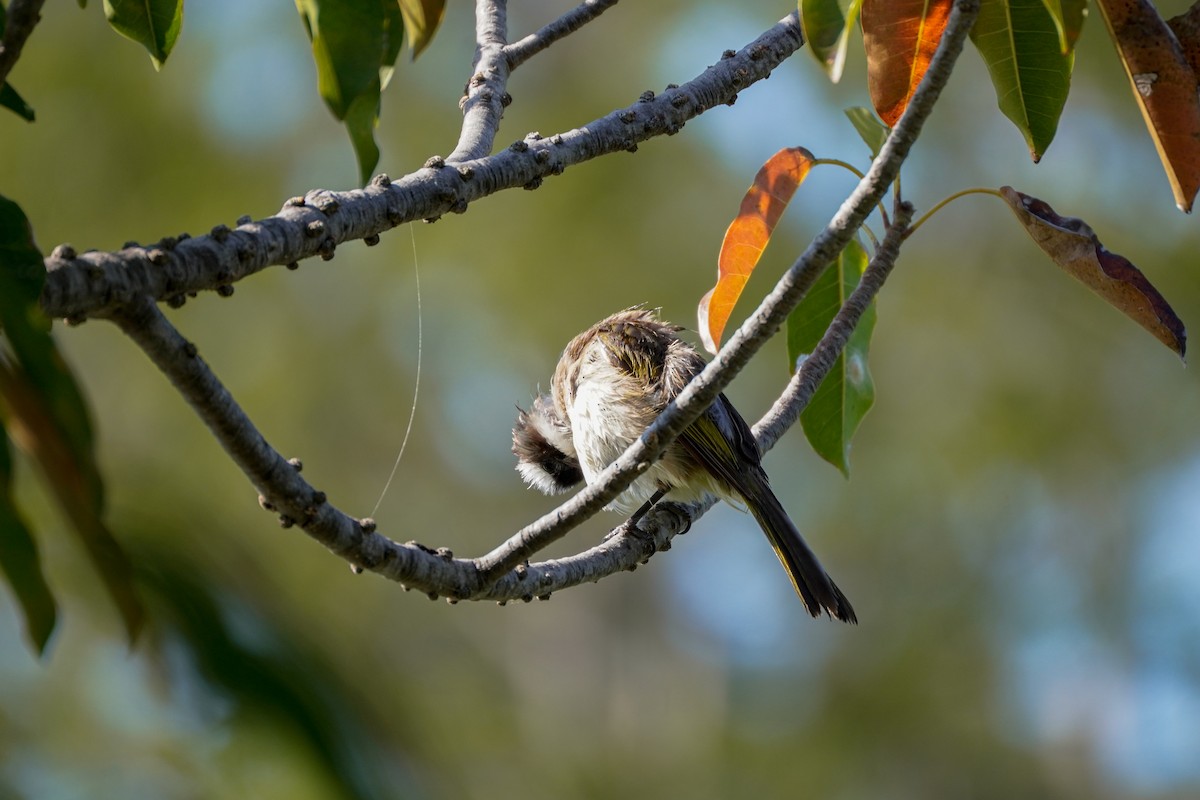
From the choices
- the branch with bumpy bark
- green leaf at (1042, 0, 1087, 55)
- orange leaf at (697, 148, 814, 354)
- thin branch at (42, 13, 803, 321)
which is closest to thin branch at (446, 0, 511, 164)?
thin branch at (42, 13, 803, 321)

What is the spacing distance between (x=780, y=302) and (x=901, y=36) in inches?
29.1

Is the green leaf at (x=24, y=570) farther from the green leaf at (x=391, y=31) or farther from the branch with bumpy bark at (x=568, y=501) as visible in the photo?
the green leaf at (x=391, y=31)

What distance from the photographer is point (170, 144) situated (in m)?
12.8

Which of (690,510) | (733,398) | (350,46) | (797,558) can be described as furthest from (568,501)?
(733,398)

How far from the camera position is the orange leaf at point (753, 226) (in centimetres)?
270

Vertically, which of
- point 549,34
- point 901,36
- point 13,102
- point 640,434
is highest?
point 549,34

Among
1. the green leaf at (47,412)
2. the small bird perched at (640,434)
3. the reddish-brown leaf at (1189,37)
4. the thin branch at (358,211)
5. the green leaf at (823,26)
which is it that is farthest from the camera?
the small bird perched at (640,434)

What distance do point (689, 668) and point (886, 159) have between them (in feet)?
44.7

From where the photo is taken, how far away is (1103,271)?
229 cm

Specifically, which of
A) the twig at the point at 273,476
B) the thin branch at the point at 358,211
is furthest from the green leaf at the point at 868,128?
the twig at the point at 273,476

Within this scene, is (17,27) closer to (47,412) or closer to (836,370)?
(47,412)

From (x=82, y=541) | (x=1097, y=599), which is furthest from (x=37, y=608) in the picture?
(x=1097, y=599)

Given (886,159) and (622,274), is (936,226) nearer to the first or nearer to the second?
(622,274)

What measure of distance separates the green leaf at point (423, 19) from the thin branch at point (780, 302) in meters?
0.74
